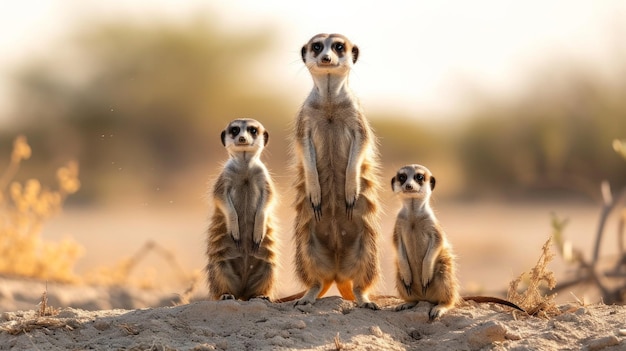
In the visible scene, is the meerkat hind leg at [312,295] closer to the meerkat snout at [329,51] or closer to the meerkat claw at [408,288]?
the meerkat claw at [408,288]

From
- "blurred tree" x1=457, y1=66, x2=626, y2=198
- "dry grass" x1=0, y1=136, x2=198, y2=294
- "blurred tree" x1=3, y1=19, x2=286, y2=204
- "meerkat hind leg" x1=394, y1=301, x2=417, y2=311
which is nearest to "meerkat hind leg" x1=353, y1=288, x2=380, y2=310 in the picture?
"meerkat hind leg" x1=394, y1=301, x2=417, y2=311

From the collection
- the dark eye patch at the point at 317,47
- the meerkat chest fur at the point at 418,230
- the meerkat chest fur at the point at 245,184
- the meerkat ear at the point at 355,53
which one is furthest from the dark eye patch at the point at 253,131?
the meerkat chest fur at the point at 418,230

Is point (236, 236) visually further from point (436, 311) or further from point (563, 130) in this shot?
point (563, 130)

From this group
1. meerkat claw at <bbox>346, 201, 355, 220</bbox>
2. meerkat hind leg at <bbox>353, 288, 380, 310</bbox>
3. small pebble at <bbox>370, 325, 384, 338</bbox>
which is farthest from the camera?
meerkat claw at <bbox>346, 201, 355, 220</bbox>

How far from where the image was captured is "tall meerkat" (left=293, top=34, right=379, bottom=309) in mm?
5613

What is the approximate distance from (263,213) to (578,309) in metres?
1.70

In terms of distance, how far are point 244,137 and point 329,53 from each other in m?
0.64

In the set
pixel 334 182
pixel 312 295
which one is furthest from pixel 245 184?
pixel 312 295

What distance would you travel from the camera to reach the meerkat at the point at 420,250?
5.45m

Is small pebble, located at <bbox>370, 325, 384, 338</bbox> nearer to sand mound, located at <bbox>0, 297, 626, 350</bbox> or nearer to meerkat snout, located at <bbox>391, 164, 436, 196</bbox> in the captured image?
sand mound, located at <bbox>0, 297, 626, 350</bbox>

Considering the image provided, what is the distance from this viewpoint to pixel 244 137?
5.75 m

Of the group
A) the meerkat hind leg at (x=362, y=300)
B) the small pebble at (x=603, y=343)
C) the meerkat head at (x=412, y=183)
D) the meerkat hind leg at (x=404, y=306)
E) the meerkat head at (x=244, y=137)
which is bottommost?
the small pebble at (x=603, y=343)

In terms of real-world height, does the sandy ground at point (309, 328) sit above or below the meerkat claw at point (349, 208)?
below

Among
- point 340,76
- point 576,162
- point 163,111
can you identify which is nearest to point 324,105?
point 340,76
